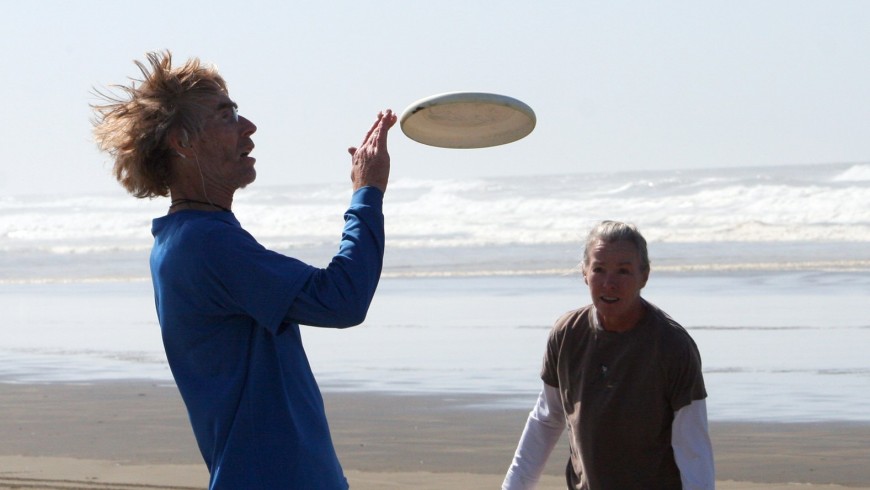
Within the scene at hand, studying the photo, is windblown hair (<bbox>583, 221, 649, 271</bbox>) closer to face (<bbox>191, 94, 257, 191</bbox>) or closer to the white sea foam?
face (<bbox>191, 94, 257, 191</bbox>)

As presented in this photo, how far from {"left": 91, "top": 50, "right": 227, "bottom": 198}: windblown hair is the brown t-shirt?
136 centimetres

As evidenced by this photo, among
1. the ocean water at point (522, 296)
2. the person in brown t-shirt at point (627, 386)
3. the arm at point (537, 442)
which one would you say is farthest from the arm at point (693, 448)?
the ocean water at point (522, 296)

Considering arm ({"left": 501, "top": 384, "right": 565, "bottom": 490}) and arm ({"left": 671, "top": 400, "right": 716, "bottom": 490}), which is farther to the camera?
arm ({"left": 501, "top": 384, "right": 565, "bottom": 490})

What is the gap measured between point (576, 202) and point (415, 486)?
42.6 metres

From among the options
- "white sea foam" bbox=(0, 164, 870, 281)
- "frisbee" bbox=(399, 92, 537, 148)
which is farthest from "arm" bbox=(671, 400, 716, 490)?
"white sea foam" bbox=(0, 164, 870, 281)

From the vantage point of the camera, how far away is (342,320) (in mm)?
2641

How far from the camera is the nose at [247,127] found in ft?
9.52

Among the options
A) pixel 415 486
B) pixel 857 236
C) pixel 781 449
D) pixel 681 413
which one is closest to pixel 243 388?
pixel 681 413

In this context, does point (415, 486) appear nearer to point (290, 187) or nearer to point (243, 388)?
point (243, 388)

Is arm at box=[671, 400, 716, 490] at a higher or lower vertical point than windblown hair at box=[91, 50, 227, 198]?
lower

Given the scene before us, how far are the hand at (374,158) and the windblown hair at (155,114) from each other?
0.36 meters

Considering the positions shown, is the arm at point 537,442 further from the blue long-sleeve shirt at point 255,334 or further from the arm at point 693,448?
the blue long-sleeve shirt at point 255,334

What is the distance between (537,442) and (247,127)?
1.43 meters

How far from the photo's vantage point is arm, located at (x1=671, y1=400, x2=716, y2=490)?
3.38m
